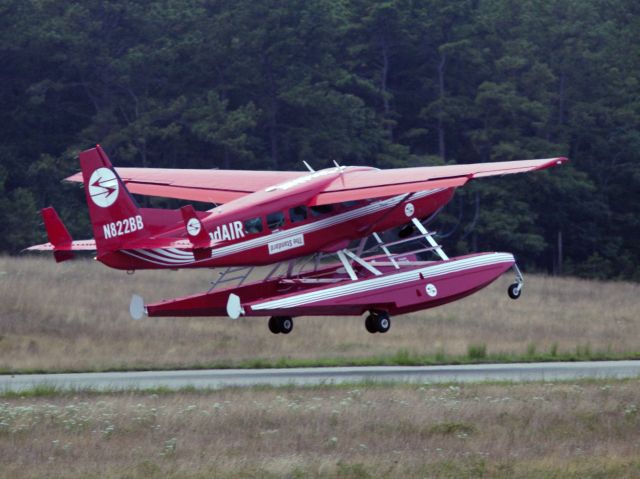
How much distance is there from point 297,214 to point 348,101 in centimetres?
3578

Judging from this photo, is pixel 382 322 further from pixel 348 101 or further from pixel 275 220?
pixel 348 101

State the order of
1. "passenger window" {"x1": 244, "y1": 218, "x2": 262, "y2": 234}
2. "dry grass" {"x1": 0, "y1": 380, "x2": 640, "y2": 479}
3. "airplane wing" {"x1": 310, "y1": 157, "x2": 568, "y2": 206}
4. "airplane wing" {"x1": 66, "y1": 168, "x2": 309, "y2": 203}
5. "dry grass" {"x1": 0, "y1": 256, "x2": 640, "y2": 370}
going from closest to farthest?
"dry grass" {"x1": 0, "y1": 380, "x2": 640, "y2": 479}, "passenger window" {"x1": 244, "y1": 218, "x2": 262, "y2": 234}, "airplane wing" {"x1": 310, "y1": 157, "x2": 568, "y2": 206}, "airplane wing" {"x1": 66, "y1": 168, "x2": 309, "y2": 203}, "dry grass" {"x1": 0, "y1": 256, "x2": 640, "y2": 370}

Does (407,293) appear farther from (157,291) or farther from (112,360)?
(157,291)

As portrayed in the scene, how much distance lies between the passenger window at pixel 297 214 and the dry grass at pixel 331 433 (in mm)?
4631

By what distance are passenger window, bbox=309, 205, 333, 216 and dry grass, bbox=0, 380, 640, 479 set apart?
509 cm

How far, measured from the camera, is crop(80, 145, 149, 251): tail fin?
963 inches

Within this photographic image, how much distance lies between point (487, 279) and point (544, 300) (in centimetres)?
1816

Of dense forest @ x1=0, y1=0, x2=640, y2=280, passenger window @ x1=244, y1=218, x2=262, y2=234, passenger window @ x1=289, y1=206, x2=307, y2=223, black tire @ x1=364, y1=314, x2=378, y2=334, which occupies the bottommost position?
black tire @ x1=364, y1=314, x2=378, y2=334

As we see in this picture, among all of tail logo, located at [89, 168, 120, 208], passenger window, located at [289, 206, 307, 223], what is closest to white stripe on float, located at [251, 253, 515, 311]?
passenger window, located at [289, 206, 307, 223]

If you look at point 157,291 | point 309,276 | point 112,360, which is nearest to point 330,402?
point 309,276

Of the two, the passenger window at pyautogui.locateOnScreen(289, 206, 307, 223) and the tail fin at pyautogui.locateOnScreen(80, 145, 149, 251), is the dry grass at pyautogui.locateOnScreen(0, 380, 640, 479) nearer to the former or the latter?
the tail fin at pyautogui.locateOnScreen(80, 145, 149, 251)

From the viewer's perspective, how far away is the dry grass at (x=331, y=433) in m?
15.3

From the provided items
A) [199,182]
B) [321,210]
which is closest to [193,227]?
[321,210]

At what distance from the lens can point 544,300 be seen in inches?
1783
